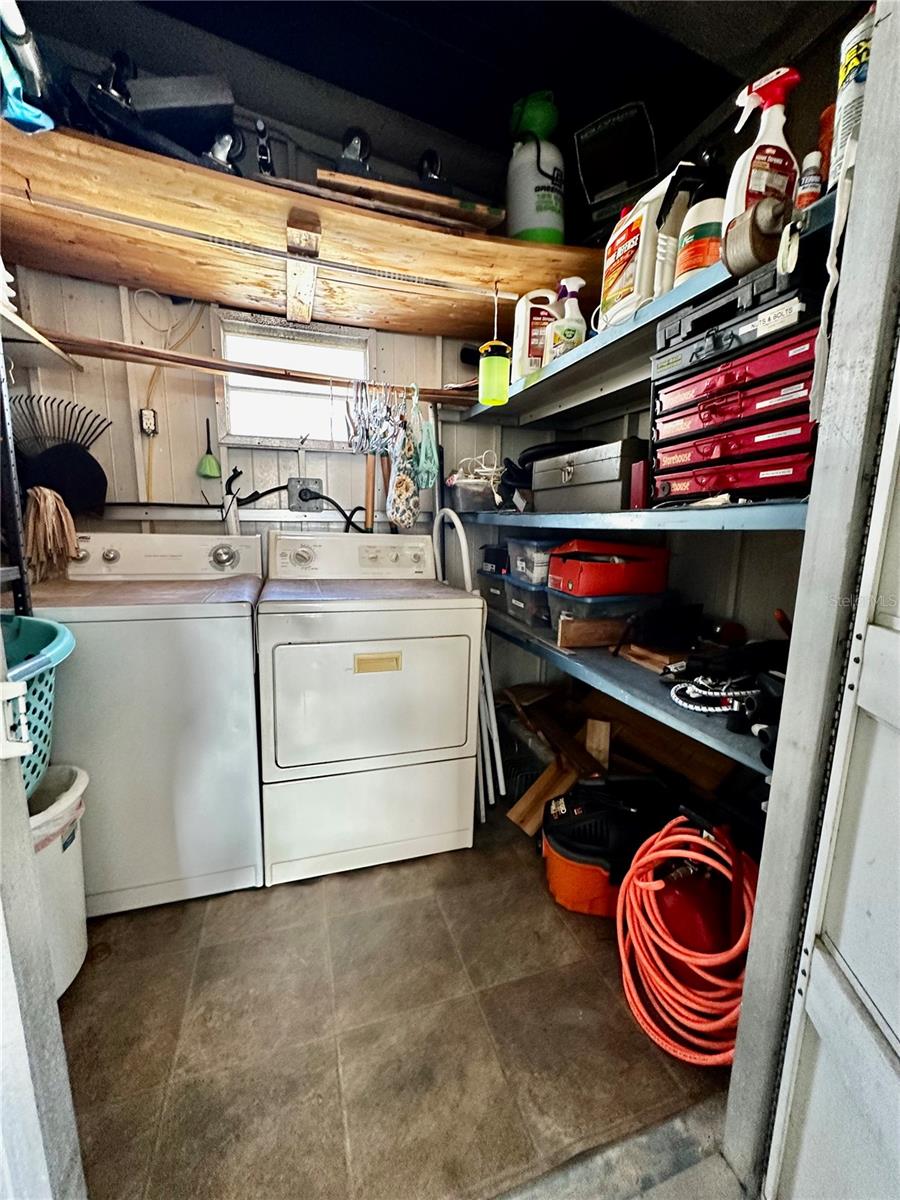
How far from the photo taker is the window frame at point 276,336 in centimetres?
207

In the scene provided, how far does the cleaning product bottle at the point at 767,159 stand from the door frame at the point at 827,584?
1.18 feet

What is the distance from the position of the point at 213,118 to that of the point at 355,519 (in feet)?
4.75

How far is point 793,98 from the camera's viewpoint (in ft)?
4.74

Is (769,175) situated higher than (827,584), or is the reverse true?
(769,175)

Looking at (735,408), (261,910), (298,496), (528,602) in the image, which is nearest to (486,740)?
(528,602)

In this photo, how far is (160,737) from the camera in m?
1.42

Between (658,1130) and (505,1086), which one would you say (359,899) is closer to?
(505,1086)

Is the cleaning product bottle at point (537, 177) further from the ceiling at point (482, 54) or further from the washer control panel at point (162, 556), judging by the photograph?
the washer control panel at point (162, 556)

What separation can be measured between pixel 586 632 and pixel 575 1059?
1.17 meters

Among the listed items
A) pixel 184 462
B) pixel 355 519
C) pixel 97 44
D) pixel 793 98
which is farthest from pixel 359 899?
pixel 97 44

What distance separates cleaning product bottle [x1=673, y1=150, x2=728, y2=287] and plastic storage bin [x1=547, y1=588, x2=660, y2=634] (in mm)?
953

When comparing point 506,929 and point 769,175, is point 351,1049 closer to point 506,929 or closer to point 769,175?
point 506,929

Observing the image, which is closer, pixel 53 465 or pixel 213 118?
pixel 213 118

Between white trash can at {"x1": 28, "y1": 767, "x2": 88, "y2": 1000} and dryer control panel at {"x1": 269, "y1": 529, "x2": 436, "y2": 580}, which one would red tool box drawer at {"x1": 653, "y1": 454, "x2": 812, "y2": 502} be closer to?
dryer control panel at {"x1": 269, "y1": 529, "x2": 436, "y2": 580}
